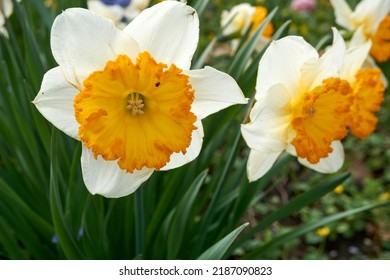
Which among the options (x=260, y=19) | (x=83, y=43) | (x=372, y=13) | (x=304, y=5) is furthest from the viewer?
(x=304, y=5)

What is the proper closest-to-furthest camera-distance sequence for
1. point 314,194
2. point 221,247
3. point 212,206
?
point 221,247 → point 212,206 → point 314,194

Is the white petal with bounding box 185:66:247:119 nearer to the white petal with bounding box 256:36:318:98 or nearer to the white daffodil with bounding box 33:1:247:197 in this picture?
the white daffodil with bounding box 33:1:247:197

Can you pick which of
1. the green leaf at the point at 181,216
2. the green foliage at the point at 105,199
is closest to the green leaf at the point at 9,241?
the green foliage at the point at 105,199

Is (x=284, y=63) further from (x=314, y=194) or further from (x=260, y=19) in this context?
(x=260, y=19)

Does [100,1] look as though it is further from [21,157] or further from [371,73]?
[371,73]

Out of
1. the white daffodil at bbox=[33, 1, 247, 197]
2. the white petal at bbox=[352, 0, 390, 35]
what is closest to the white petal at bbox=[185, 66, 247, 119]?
the white daffodil at bbox=[33, 1, 247, 197]

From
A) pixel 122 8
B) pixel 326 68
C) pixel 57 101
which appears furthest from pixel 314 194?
pixel 122 8

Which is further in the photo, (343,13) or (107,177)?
(343,13)

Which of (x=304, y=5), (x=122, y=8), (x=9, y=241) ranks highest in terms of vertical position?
(x=122, y=8)
